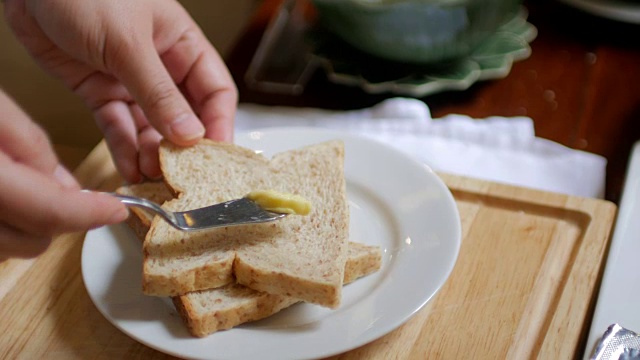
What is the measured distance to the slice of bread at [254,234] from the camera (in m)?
1.07

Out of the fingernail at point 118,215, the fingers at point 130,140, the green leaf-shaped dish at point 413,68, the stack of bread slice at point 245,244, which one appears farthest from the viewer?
the green leaf-shaped dish at point 413,68

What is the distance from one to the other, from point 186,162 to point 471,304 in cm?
58

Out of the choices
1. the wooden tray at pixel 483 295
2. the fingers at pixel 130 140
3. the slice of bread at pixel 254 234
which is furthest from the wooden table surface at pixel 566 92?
the slice of bread at pixel 254 234

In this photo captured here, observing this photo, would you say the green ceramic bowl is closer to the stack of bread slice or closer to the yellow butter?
the stack of bread slice

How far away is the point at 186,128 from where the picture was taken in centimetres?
132

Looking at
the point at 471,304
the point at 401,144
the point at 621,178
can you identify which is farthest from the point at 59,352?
the point at 621,178

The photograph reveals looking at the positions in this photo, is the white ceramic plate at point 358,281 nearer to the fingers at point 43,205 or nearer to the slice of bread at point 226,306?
the slice of bread at point 226,306

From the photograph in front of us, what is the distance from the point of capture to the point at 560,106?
5.90 ft

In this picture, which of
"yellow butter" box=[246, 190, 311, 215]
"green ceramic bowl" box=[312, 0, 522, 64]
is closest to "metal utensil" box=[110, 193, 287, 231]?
"yellow butter" box=[246, 190, 311, 215]

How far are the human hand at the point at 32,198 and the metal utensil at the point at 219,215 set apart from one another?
0.16 meters

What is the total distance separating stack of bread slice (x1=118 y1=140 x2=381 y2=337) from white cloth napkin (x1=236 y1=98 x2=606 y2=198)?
1.05 ft

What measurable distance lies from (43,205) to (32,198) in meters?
0.02

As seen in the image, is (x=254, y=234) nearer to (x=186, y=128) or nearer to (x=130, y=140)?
(x=186, y=128)

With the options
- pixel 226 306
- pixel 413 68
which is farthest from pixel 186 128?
pixel 413 68
